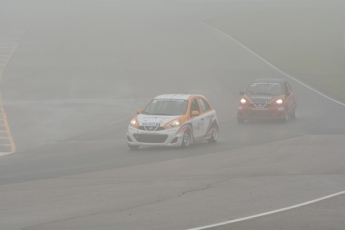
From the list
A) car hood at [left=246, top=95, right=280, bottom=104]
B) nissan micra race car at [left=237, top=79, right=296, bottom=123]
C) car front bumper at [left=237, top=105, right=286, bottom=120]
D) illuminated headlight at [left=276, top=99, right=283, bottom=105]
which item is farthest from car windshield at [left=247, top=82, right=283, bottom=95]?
car front bumper at [left=237, top=105, right=286, bottom=120]

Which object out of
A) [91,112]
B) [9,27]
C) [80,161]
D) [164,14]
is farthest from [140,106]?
[164,14]

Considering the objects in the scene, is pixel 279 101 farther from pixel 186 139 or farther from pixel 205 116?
pixel 186 139

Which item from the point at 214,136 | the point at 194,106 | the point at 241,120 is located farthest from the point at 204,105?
the point at 241,120

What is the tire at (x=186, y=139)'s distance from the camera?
16.6 metres

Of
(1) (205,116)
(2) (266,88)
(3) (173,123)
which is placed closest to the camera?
(3) (173,123)

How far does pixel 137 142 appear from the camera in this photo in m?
16.4

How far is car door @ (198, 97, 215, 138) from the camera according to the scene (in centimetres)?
1781

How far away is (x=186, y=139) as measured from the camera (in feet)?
55.0

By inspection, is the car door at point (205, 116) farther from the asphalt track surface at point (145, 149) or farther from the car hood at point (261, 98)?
the car hood at point (261, 98)

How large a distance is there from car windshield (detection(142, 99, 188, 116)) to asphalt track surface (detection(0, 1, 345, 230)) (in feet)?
3.81

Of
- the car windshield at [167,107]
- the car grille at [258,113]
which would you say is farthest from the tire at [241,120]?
the car windshield at [167,107]

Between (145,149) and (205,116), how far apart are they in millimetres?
2334

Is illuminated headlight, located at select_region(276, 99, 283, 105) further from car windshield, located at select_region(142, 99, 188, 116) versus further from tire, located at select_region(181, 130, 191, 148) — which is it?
tire, located at select_region(181, 130, 191, 148)

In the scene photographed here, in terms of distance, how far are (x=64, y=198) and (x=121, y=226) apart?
7.89 feet
